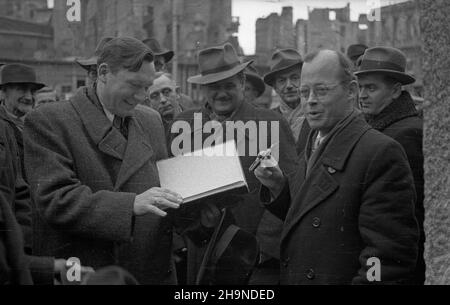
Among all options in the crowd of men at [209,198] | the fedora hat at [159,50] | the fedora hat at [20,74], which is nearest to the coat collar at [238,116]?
the crowd of men at [209,198]

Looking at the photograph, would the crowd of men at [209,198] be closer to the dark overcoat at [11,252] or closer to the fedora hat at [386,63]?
the dark overcoat at [11,252]

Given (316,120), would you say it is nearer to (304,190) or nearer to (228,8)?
(304,190)

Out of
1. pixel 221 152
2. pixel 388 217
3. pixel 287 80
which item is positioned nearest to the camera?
pixel 388 217

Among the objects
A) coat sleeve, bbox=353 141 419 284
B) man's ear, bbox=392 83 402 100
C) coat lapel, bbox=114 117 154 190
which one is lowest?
coat sleeve, bbox=353 141 419 284

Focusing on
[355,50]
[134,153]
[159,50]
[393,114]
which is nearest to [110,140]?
[134,153]

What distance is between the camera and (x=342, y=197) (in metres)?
3.02

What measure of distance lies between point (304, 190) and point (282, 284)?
43 cm

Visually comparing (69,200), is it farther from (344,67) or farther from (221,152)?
(344,67)

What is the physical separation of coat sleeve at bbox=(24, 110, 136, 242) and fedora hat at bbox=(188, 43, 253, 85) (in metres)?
1.04

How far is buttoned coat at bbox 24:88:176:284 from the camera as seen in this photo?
2.99 m

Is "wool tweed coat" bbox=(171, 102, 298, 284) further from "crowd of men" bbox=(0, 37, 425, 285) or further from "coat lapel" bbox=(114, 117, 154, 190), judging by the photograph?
"coat lapel" bbox=(114, 117, 154, 190)

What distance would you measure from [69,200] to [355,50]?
2036mm

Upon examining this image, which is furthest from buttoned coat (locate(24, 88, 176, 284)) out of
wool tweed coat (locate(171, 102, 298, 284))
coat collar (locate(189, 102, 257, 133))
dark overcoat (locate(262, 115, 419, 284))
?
dark overcoat (locate(262, 115, 419, 284))
